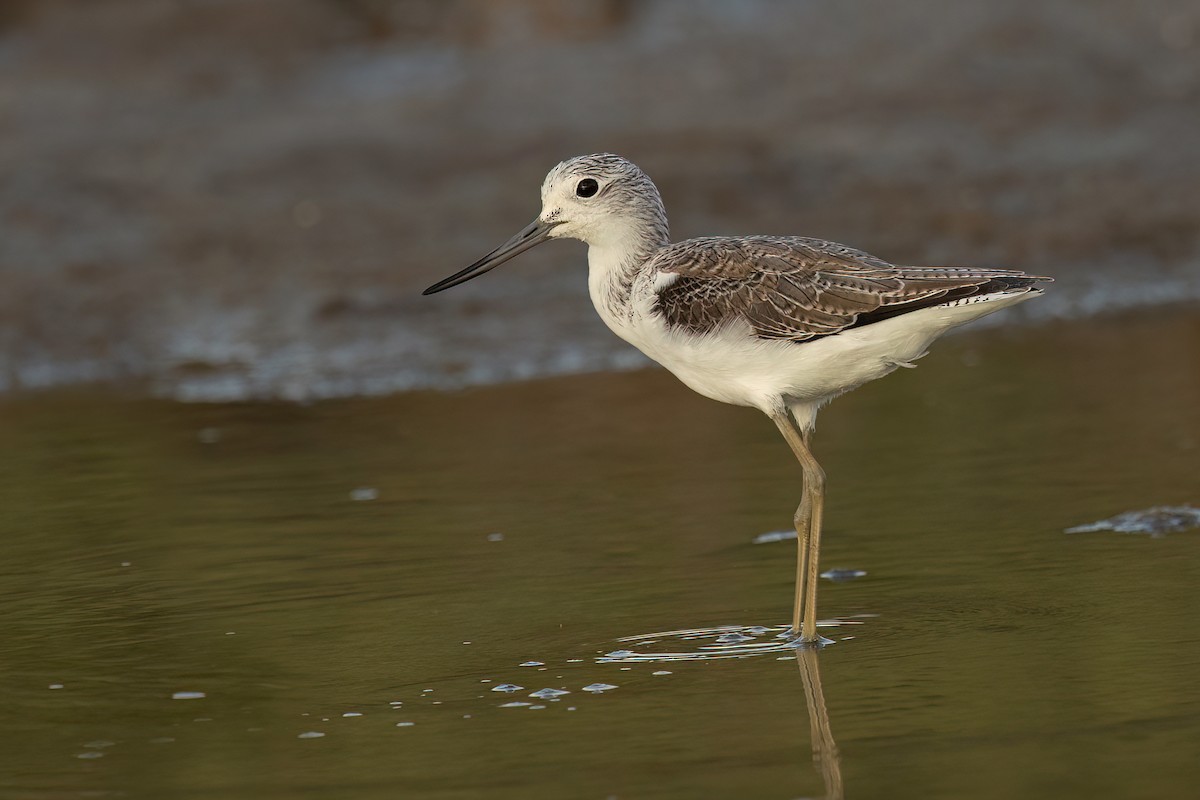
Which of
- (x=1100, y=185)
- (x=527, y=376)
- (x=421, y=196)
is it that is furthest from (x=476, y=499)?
(x=1100, y=185)

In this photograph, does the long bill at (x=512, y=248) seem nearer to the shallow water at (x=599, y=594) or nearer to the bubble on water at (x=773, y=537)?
the shallow water at (x=599, y=594)

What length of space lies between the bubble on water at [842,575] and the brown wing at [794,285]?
99 centimetres

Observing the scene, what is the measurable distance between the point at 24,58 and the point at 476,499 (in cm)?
1116

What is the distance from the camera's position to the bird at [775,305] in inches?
238

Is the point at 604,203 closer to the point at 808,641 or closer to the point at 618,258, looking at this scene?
the point at 618,258

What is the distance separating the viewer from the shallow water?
487 cm

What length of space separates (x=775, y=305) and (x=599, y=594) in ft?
3.82

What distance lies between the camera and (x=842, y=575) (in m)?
6.76

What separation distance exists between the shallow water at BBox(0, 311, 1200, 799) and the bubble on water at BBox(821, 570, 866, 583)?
1.8 inches

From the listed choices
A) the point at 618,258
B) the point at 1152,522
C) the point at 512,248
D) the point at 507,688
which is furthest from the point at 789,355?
the point at 1152,522

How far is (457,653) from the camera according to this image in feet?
19.6

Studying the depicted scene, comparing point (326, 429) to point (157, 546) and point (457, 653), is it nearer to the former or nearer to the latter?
point (157, 546)

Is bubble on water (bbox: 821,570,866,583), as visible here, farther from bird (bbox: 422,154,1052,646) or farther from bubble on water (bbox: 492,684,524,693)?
bubble on water (bbox: 492,684,524,693)

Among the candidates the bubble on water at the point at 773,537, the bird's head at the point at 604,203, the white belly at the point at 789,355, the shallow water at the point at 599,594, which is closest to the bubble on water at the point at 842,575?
the shallow water at the point at 599,594
